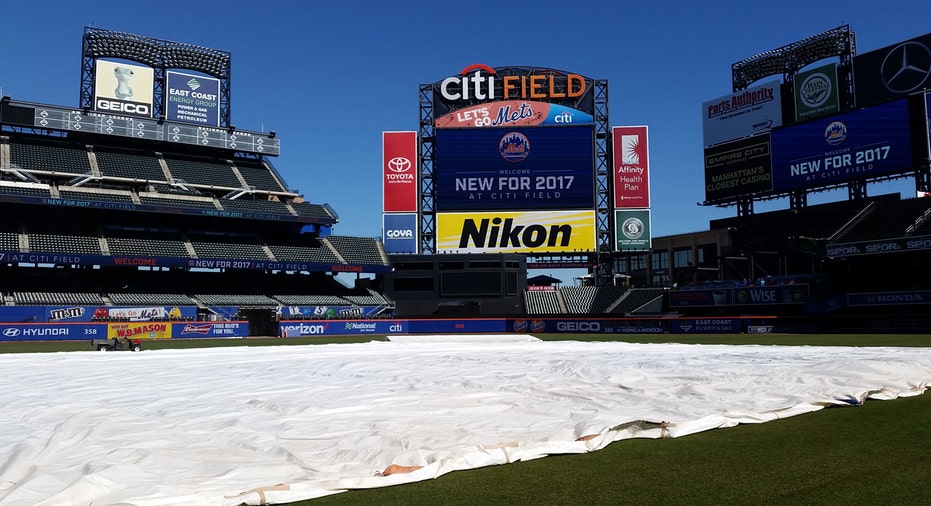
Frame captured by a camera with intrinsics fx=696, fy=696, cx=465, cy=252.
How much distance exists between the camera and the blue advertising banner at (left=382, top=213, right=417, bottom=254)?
2454 inches

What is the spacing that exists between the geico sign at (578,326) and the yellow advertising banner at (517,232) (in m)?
12.3

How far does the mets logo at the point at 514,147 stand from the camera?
61625mm

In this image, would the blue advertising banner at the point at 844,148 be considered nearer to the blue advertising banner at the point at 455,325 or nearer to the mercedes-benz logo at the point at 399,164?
the blue advertising banner at the point at 455,325

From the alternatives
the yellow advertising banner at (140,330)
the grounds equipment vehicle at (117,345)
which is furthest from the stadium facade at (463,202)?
the grounds equipment vehicle at (117,345)

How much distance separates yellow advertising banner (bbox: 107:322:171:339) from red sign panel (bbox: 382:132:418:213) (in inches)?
931

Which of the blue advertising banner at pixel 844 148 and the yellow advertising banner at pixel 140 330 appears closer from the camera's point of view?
the yellow advertising banner at pixel 140 330

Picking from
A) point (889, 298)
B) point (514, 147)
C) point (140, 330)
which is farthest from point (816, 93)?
point (140, 330)

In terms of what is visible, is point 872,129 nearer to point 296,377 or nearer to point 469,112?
point 469,112

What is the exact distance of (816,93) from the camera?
58.5 metres

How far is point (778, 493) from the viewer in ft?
18.6

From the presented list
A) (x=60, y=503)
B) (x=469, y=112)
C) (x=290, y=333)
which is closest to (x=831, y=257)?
(x=469, y=112)

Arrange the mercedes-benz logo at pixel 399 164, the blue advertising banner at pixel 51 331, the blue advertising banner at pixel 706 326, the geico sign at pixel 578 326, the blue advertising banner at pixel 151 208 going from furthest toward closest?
the mercedes-benz logo at pixel 399 164, the blue advertising banner at pixel 151 208, the geico sign at pixel 578 326, the blue advertising banner at pixel 706 326, the blue advertising banner at pixel 51 331

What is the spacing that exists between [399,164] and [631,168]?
20.7 metres

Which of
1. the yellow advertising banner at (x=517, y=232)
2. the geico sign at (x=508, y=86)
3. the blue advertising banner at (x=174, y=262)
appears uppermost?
the geico sign at (x=508, y=86)
